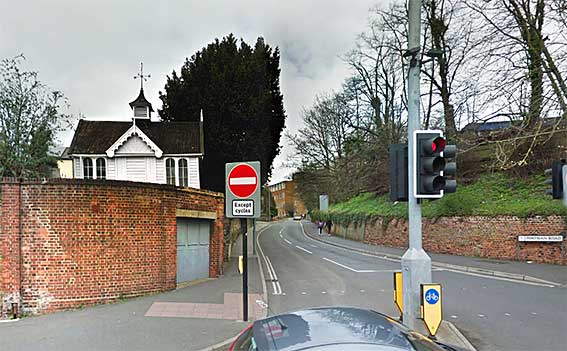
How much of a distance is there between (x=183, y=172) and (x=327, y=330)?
23.9 m

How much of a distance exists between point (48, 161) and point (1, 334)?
15867 millimetres

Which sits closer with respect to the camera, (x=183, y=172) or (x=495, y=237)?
(x=495, y=237)

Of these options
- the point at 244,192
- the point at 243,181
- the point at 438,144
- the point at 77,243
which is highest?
the point at 438,144

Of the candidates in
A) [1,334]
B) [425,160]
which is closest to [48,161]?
[1,334]

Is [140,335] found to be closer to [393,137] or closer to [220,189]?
[220,189]

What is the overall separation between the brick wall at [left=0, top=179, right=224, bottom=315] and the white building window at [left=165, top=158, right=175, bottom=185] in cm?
1432

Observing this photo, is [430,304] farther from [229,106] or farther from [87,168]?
[229,106]

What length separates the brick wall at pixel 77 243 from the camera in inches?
380

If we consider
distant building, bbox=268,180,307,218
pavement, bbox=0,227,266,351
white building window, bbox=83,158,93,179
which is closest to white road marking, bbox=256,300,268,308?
pavement, bbox=0,227,266,351

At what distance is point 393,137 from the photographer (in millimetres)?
33156

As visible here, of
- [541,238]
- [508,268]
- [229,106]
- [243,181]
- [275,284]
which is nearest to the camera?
[243,181]

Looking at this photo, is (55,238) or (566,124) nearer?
(55,238)

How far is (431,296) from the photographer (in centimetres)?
612

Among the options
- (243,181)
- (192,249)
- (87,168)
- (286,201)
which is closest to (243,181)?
(243,181)
